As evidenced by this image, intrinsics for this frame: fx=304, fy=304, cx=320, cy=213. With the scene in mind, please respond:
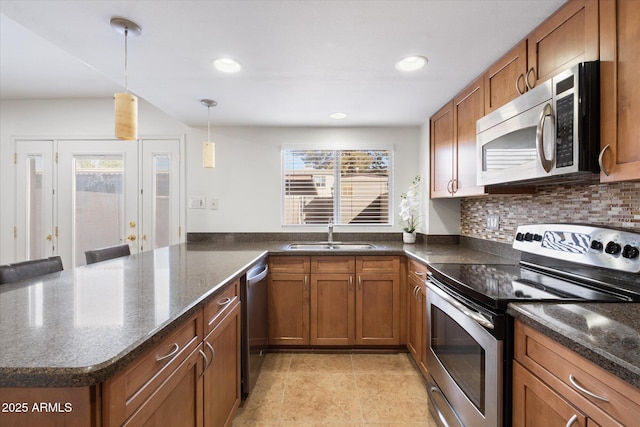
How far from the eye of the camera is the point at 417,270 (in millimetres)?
2240

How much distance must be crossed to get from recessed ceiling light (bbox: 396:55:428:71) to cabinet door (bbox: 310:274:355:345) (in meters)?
1.59

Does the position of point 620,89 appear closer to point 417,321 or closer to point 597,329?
point 597,329

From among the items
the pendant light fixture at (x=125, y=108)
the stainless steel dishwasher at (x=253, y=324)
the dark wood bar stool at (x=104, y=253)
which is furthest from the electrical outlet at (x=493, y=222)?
the dark wood bar stool at (x=104, y=253)

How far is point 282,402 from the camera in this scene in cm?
193

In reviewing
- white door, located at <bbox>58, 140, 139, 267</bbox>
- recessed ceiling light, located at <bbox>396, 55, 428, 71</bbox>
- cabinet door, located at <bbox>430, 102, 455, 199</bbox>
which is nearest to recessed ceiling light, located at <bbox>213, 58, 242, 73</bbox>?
recessed ceiling light, located at <bbox>396, 55, 428, 71</bbox>

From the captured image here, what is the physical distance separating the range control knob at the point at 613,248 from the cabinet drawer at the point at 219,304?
1.66m

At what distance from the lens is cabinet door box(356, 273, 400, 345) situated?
2.54 metres

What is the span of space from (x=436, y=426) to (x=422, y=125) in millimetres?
2477

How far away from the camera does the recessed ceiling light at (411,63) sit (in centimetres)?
A: 168

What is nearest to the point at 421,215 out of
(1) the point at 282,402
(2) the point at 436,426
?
(2) the point at 436,426

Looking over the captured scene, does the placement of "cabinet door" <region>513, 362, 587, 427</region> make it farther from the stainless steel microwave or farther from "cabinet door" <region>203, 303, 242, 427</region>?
"cabinet door" <region>203, 303, 242, 427</region>

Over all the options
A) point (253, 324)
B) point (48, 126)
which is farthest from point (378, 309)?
point (48, 126)

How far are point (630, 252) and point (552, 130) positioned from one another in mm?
548

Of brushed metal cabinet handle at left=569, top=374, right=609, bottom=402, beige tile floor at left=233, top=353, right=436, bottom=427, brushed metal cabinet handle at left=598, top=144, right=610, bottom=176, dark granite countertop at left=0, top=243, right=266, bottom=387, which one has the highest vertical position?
brushed metal cabinet handle at left=598, top=144, right=610, bottom=176
